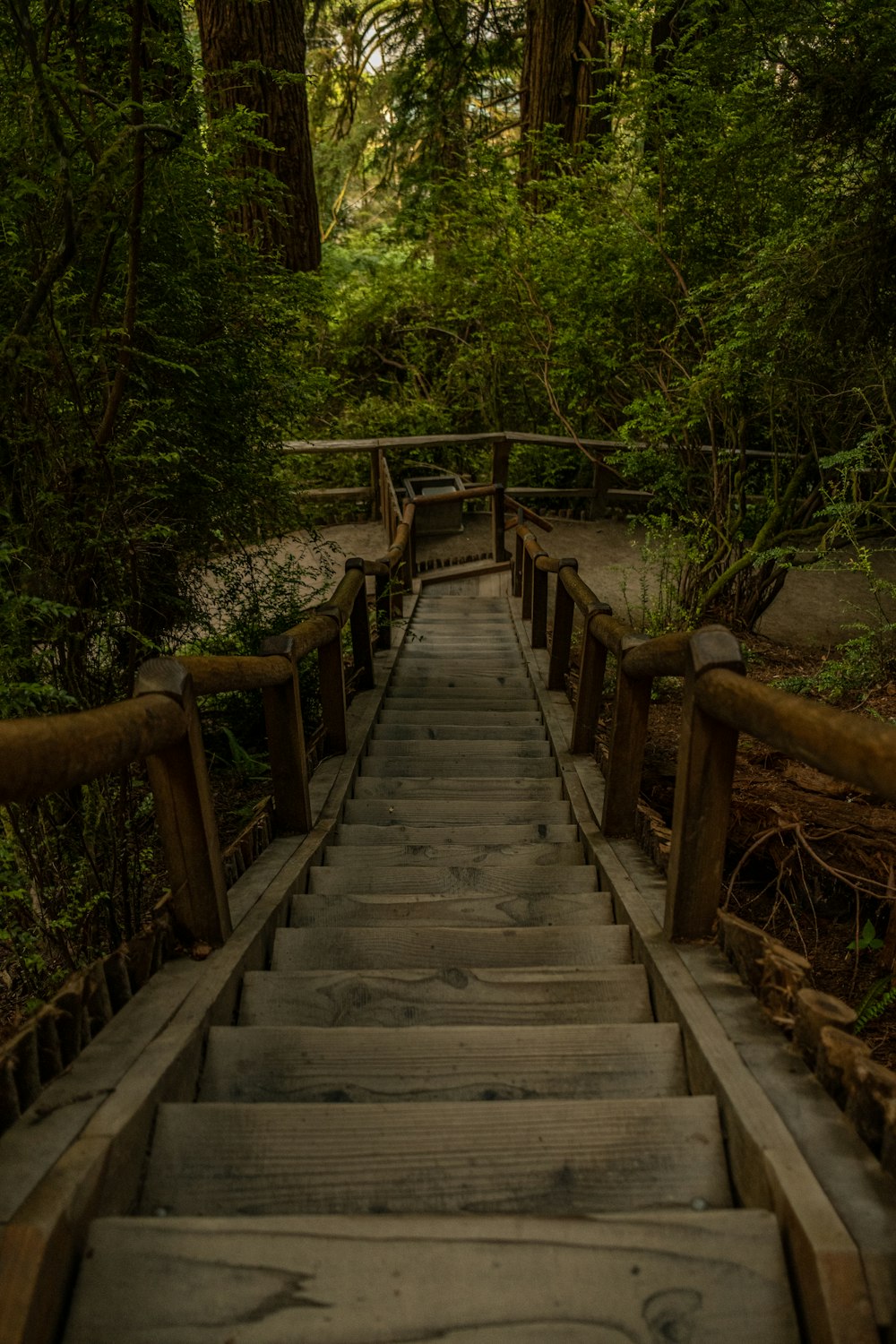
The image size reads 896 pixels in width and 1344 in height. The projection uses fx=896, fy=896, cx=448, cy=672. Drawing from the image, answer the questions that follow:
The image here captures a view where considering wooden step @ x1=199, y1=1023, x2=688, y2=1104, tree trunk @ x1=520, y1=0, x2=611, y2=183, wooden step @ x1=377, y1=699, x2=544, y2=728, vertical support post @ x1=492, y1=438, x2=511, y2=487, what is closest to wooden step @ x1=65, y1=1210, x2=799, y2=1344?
wooden step @ x1=199, y1=1023, x2=688, y2=1104

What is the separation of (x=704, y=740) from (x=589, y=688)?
1.94 metres

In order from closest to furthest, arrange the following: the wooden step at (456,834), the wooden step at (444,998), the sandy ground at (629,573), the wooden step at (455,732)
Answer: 1. the wooden step at (444,998)
2. the wooden step at (456,834)
3. the wooden step at (455,732)
4. the sandy ground at (629,573)

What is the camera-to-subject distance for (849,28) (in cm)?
415

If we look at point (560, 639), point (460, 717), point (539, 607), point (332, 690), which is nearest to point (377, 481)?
point (539, 607)

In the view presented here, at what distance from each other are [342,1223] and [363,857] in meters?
1.91

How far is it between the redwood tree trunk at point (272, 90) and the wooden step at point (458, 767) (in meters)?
4.58

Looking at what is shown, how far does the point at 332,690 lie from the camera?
4.16m

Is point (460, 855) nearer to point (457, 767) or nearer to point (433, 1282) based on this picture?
point (457, 767)

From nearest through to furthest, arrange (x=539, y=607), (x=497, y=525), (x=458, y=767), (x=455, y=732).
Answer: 1. (x=458, y=767)
2. (x=455, y=732)
3. (x=539, y=607)
4. (x=497, y=525)

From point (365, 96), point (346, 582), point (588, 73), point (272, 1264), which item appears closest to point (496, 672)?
point (346, 582)

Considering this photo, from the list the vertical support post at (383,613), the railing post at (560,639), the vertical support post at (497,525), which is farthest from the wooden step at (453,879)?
the vertical support post at (497,525)

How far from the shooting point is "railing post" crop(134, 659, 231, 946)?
2059 millimetres

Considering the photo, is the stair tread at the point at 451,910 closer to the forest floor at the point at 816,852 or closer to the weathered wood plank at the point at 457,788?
the forest floor at the point at 816,852

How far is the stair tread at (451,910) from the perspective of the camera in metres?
2.75
